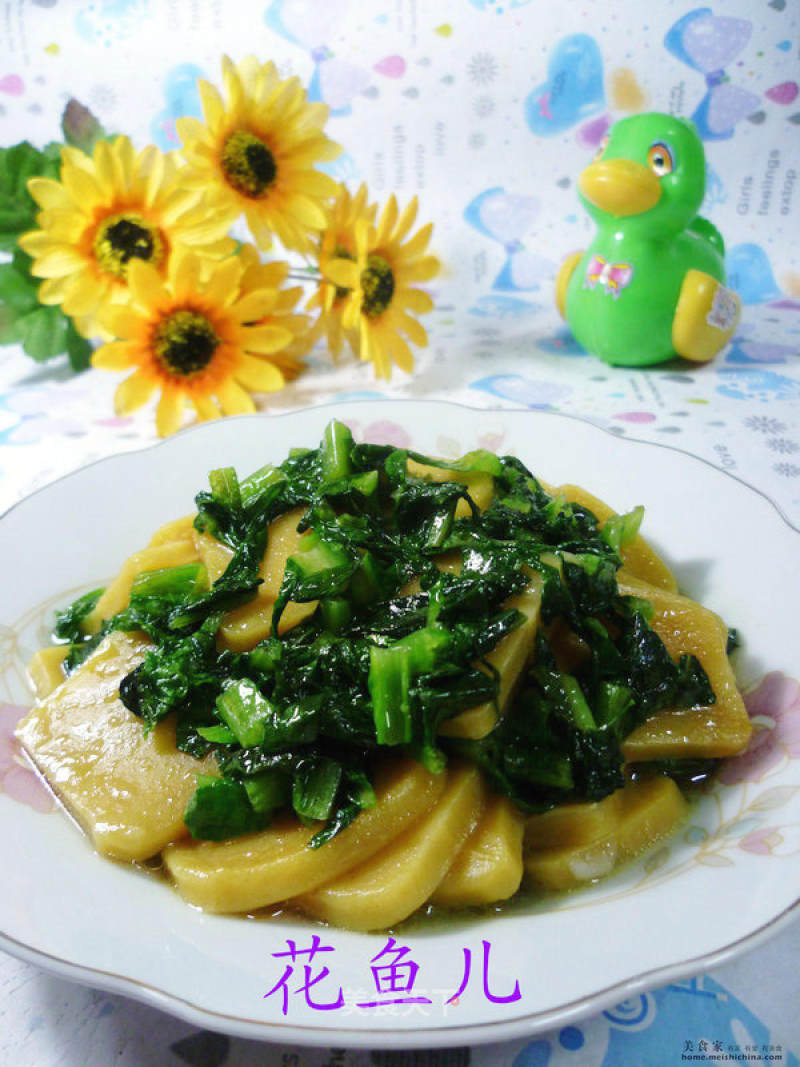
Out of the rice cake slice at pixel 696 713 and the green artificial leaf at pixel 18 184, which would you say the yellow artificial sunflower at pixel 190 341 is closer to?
the green artificial leaf at pixel 18 184

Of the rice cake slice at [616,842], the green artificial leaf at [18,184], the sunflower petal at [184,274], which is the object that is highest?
the green artificial leaf at [18,184]

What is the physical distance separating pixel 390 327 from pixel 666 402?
4.43ft

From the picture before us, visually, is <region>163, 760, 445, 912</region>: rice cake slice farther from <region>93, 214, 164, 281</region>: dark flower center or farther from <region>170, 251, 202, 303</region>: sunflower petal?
<region>93, 214, 164, 281</region>: dark flower center

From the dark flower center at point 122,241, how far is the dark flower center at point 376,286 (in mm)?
924

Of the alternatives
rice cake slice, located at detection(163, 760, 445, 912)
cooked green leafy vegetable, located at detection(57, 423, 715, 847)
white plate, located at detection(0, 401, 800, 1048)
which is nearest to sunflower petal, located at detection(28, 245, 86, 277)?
white plate, located at detection(0, 401, 800, 1048)

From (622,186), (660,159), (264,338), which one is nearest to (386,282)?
(264,338)

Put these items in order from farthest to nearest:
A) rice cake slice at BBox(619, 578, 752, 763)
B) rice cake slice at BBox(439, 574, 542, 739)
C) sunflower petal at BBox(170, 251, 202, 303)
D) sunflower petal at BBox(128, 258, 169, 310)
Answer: sunflower petal at BBox(170, 251, 202, 303) → sunflower petal at BBox(128, 258, 169, 310) → rice cake slice at BBox(619, 578, 752, 763) → rice cake slice at BBox(439, 574, 542, 739)

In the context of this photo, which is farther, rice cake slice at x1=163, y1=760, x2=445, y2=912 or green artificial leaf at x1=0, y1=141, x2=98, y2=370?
green artificial leaf at x1=0, y1=141, x2=98, y2=370

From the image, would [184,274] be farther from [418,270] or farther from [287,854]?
[287,854]

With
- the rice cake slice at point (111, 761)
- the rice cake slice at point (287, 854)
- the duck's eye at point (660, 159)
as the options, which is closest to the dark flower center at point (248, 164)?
the duck's eye at point (660, 159)

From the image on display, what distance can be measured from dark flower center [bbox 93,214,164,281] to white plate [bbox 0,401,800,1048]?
1407 mm

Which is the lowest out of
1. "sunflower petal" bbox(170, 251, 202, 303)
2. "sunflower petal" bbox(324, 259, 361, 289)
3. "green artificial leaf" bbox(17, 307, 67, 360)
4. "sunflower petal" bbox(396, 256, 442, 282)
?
"green artificial leaf" bbox(17, 307, 67, 360)

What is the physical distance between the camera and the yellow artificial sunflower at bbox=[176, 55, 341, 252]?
3549mm

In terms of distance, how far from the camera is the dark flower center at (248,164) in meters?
3.67
